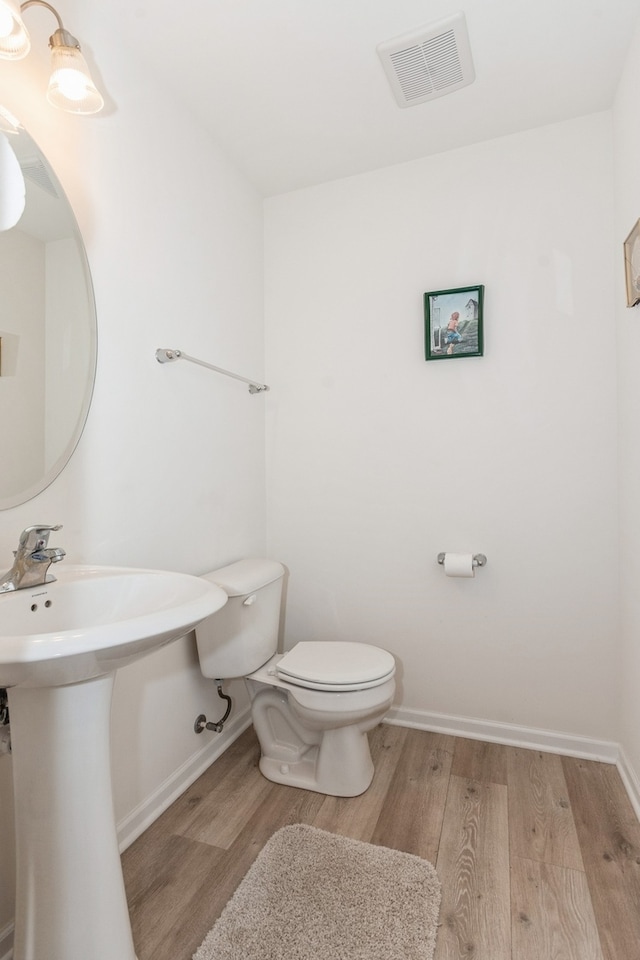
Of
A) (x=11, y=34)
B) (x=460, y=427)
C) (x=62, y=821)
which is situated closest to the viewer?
(x=62, y=821)

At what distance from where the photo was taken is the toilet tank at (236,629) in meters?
1.73

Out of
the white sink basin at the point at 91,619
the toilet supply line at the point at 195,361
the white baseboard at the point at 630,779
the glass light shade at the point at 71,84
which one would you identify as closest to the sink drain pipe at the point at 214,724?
the white sink basin at the point at 91,619

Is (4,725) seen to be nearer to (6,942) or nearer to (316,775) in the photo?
(6,942)

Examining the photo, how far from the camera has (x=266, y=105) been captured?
179 cm

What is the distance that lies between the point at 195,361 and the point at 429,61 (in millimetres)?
1211

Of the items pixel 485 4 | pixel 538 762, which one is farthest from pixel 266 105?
pixel 538 762

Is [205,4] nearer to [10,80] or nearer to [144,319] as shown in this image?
[10,80]

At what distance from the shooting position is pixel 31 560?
1.05 metres

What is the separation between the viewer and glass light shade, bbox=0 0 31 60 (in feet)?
3.33

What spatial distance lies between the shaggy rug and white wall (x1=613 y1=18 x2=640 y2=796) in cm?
85

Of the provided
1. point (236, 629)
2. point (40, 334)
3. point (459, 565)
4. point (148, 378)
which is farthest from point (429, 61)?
point (236, 629)

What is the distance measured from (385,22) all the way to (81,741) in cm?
198

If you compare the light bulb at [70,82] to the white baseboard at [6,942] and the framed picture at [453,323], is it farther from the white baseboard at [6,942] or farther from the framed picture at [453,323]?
the white baseboard at [6,942]

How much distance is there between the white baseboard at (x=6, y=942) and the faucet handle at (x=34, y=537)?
2.87ft
